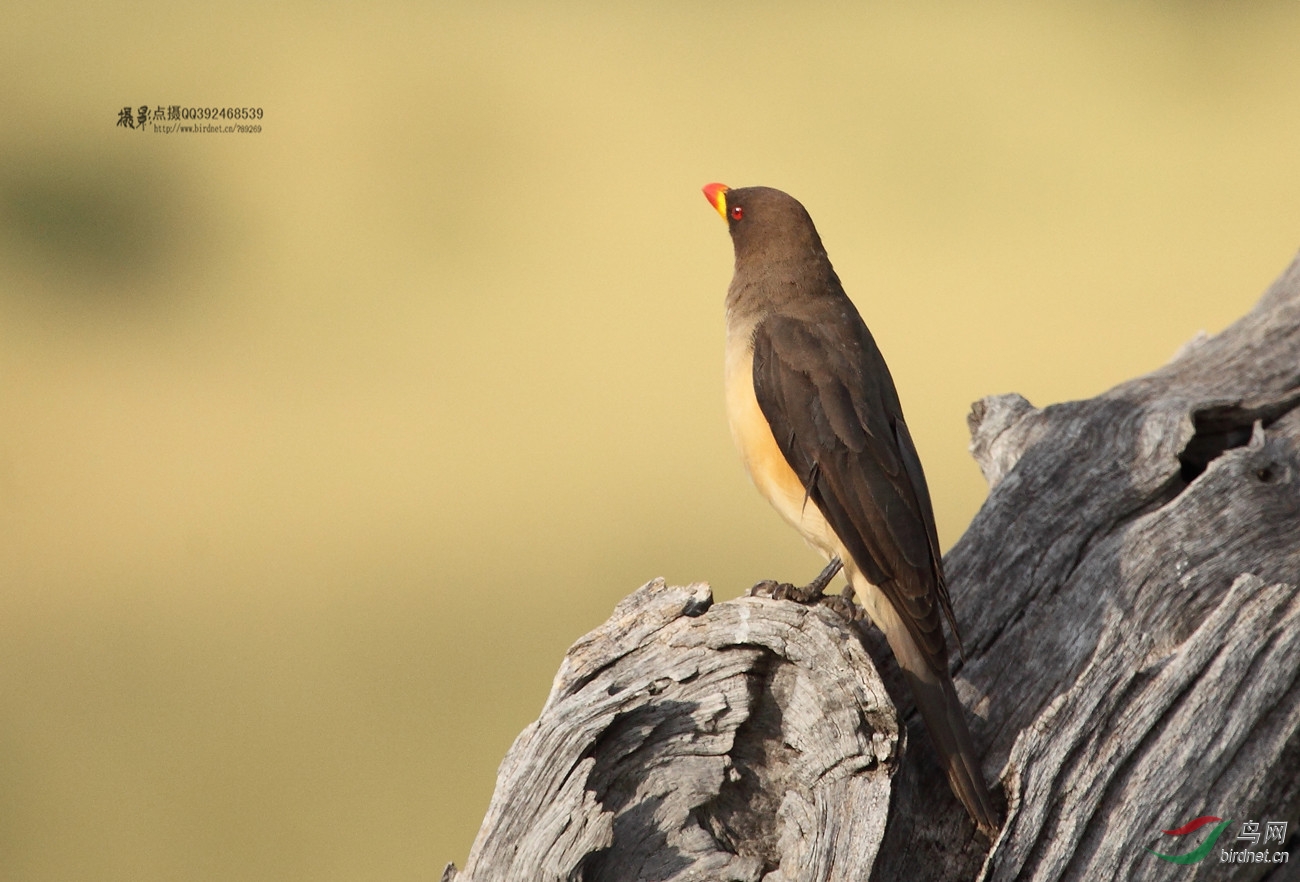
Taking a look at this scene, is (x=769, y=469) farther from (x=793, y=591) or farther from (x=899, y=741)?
(x=899, y=741)

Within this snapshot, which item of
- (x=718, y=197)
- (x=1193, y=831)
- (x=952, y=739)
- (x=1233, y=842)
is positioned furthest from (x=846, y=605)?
(x=718, y=197)

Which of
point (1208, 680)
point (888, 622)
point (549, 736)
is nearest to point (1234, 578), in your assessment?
point (1208, 680)

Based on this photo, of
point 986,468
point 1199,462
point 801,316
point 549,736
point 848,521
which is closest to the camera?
point 549,736

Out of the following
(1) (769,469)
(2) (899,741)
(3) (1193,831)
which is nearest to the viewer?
(2) (899,741)

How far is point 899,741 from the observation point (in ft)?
11.5

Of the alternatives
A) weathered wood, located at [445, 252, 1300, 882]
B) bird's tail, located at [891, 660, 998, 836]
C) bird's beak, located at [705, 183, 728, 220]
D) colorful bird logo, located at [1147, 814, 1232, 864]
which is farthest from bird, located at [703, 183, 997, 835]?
colorful bird logo, located at [1147, 814, 1232, 864]

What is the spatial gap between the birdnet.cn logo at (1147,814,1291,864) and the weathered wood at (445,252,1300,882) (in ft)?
0.07

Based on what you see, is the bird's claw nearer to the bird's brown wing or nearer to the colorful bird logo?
the bird's brown wing

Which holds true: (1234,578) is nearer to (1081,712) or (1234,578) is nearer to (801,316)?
(1081,712)

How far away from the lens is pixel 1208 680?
12.5 feet

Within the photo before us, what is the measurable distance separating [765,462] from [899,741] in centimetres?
139

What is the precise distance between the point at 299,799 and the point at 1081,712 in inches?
268

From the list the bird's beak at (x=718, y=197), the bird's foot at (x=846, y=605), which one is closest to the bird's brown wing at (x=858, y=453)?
the bird's foot at (x=846, y=605)

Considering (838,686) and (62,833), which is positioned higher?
(838,686)
